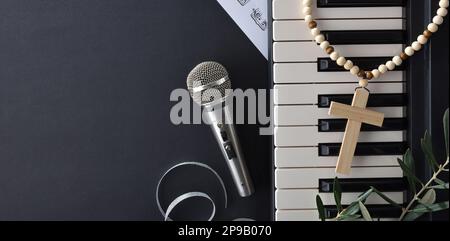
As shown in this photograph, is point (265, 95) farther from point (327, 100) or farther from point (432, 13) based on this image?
point (432, 13)

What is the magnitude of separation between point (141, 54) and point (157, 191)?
46 cm

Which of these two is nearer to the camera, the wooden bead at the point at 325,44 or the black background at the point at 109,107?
the wooden bead at the point at 325,44

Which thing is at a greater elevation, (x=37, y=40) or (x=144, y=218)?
(x=37, y=40)

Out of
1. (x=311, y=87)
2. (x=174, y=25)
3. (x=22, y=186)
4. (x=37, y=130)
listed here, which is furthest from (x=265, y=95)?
(x=22, y=186)

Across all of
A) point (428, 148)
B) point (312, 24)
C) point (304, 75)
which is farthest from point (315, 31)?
point (428, 148)

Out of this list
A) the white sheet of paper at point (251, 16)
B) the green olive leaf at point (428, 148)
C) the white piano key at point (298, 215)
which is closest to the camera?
the green olive leaf at point (428, 148)

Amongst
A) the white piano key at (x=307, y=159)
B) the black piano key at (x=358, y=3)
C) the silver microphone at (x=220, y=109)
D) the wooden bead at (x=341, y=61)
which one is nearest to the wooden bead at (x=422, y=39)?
the black piano key at (x=358, y=3)

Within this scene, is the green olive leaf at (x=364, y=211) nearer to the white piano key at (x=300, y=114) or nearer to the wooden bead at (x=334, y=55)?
the white piano key at (x=300, y=114)

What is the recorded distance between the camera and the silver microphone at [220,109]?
148 centimetres

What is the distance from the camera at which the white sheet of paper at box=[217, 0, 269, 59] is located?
5.25ft

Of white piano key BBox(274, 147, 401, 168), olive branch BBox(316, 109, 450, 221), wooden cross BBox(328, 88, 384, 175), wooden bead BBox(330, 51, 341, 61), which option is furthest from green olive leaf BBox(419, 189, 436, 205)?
wooden bead BBox(330, 51, 341, 61)

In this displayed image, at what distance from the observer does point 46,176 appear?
1676 mm

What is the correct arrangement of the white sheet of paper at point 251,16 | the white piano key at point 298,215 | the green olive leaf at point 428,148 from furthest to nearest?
1. the white sheet of paper at point 251,16
2. the white piano key at point 298,215
3. the green olive leaf at point 428,148

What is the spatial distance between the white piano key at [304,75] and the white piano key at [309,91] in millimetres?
14
